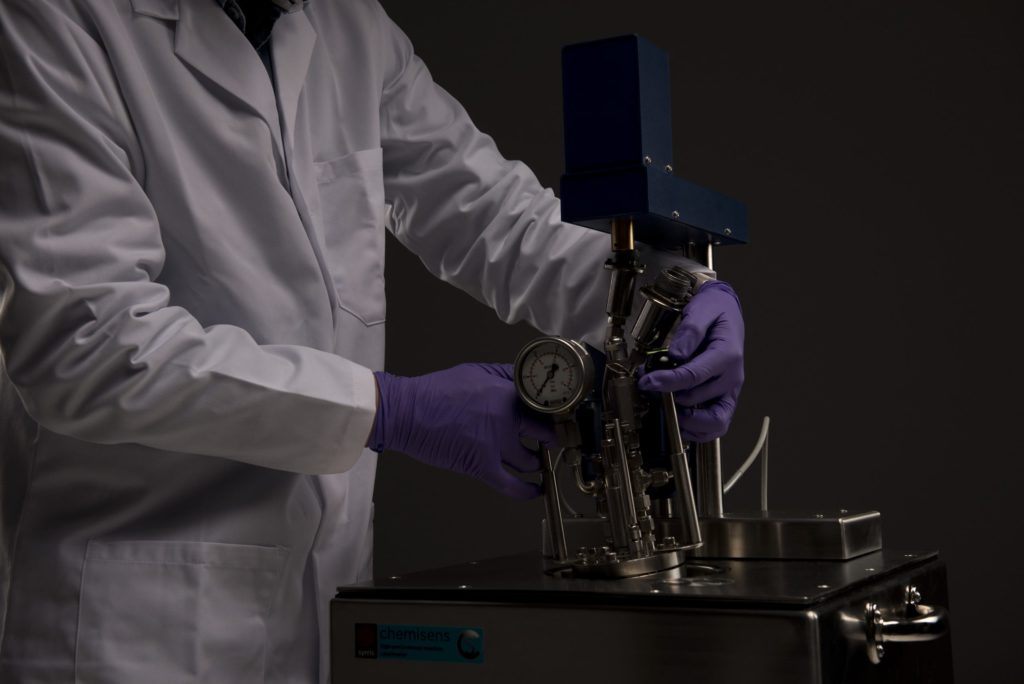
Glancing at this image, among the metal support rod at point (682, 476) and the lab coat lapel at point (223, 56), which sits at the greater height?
the lab coat lapel at point (223, 56)

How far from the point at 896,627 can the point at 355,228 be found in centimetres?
69

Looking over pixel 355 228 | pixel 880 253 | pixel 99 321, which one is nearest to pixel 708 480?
pixel 355 228

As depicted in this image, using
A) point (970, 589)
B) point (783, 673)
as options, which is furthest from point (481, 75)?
point (783, 673)

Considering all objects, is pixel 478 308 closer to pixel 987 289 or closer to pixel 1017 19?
pixel 987 289

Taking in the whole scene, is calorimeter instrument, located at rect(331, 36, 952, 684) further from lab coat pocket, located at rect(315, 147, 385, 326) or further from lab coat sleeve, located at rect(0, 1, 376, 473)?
lab coat pocket, located at rect(315, 147, 385, 326)

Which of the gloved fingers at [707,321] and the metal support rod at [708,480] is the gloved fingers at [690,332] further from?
the metal support rod at [708,480]

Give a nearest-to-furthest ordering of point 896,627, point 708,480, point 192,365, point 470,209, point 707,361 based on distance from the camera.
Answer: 1. point 896,627
2. point 192,365
3. point 707,361
4. point 708,480
5. point 470,209

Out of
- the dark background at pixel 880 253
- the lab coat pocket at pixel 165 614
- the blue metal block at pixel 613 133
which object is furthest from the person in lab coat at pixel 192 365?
the dark background at pixel 880 253

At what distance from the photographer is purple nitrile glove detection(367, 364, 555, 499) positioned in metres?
1.04

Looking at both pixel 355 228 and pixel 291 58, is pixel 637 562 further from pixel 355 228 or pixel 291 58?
pixel 291 58

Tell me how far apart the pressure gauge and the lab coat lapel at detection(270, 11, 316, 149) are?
38cm

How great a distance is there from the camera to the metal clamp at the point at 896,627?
0.84 meters

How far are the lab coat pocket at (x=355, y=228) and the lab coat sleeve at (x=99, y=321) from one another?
0.72 feet

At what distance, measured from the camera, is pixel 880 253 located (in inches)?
84.7
